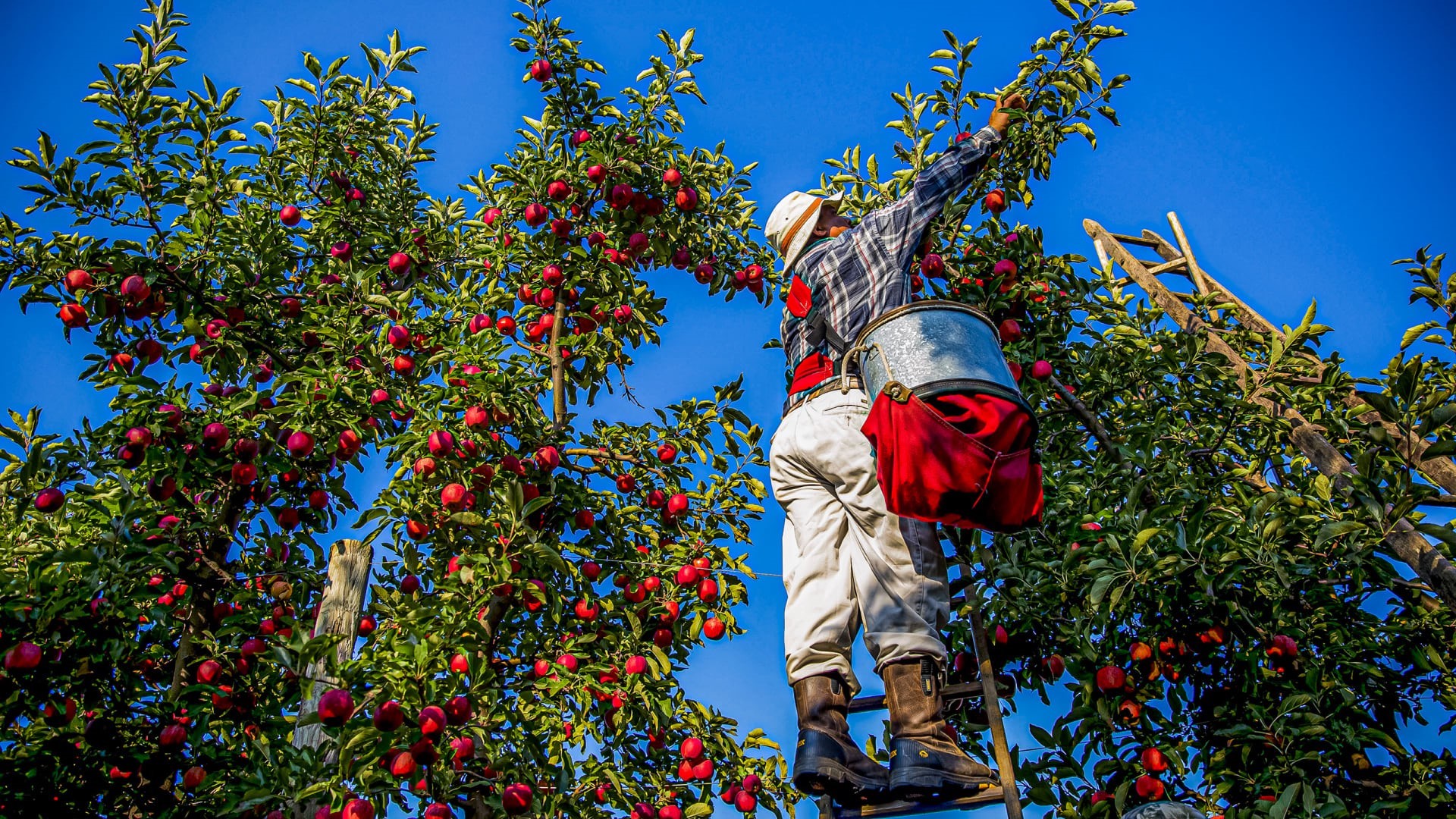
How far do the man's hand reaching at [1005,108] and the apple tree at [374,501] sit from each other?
1610 mm

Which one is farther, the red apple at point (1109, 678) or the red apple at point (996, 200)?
the red apple at point (996, 200)

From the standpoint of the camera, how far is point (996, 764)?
3121mm

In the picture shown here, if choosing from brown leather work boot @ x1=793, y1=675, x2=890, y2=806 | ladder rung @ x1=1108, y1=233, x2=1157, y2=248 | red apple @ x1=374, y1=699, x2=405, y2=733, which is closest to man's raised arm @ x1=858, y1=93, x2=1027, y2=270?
brown leather work boot @ x1=793, y1=675, x2=890, y2=806

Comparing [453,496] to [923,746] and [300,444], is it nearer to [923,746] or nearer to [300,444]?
[300,444]

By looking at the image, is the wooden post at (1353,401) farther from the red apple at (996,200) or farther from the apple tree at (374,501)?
the apple tree at (374,501)

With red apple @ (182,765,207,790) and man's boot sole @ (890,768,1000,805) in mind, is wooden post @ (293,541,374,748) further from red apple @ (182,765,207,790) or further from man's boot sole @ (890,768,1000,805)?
man's boot sole @ (890,768,1000,805)

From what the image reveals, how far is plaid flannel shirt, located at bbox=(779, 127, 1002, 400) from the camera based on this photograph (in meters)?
3.33

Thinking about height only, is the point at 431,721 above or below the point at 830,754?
above

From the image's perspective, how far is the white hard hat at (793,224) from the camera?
3.75 m

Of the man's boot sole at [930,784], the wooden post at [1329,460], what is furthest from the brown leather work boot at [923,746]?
the wooden post at [1329,460]

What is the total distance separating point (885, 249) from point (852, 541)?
95 cm

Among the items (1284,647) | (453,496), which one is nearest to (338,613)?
(453,496)

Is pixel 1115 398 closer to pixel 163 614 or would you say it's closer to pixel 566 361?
pixel 566 361

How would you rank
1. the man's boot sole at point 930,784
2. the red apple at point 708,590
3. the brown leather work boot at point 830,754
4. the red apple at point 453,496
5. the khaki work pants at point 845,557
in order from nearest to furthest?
the man's boot sole at point 930,784 < the brown leather work boot at point 830,754 < the khaki work pants at point 845,557 < the red apple at point 453,496 < the red apple at point 708,590
